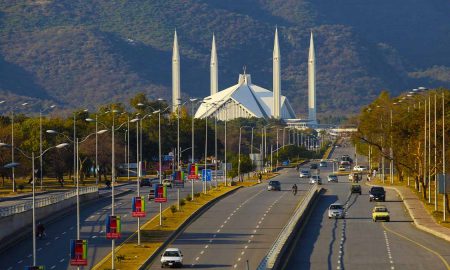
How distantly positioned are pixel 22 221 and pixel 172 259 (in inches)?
726

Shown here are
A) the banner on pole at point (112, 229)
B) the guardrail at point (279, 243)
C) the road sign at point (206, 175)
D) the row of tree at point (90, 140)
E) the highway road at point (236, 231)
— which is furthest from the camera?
the row of tree at point (90, 140)

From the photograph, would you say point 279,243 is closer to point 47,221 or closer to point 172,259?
point 172,259

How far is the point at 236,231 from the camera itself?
236 ft

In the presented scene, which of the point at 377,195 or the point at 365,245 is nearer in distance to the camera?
the point at 365,245

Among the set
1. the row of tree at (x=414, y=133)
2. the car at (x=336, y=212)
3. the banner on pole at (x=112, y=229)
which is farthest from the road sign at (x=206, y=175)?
the banner on pole at (x=112, y=229)

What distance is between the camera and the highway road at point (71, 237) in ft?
198

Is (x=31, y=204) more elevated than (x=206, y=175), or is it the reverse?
(x=206, y=175)

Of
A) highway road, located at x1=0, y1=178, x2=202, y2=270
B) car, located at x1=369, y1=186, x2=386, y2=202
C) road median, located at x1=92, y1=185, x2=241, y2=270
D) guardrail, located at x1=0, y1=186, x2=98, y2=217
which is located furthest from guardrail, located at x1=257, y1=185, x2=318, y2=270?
guardrail, located at x1=0, y1=186, x2=98, y2=217

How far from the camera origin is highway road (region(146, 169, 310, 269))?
59438mm

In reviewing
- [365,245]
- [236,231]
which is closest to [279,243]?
[365,245]

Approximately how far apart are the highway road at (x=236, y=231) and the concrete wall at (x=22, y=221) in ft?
27.6

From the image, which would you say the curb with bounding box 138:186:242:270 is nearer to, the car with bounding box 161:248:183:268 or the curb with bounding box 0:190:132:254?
the car with bounding box 161:248:183:268

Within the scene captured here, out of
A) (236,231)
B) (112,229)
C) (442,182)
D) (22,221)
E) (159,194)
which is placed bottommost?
(236,231)

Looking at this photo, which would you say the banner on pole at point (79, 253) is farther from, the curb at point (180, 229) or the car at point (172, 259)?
the car at point (172, 259)
